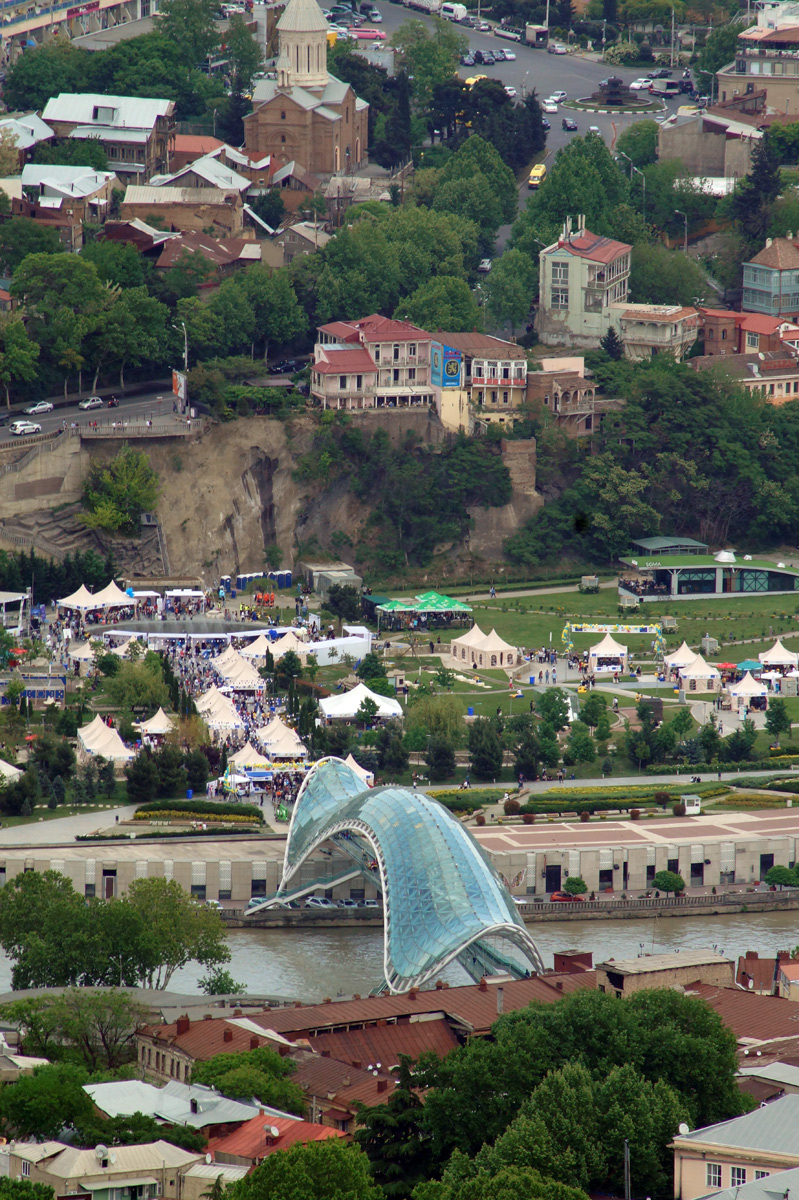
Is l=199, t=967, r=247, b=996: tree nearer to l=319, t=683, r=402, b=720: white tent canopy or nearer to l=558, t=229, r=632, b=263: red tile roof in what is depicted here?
l=319, t=683, r=402, b=720: white tent canopy

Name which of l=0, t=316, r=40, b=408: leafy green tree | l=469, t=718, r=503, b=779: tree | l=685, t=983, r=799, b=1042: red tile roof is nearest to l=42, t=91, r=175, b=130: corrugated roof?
l=0, t=316, r=40, b=408: leafy green tree

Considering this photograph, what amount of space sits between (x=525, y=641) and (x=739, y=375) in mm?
28399

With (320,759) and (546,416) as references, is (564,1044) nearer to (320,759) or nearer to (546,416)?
(320,759)

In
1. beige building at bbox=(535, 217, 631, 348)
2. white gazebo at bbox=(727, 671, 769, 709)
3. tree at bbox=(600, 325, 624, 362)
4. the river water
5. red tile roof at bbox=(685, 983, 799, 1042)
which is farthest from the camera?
beige building at bbox=(535, 217, 631, 348)

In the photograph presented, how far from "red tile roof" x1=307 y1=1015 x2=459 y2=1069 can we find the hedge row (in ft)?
88.1

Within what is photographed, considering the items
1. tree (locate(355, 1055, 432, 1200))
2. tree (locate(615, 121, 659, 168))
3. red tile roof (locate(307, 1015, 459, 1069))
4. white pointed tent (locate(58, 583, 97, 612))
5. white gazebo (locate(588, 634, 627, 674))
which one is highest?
tree (locate(615, 121, 659, 168))

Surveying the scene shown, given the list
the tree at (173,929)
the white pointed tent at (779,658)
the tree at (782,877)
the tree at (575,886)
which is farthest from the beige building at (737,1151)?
the white pointed tent at (779,658)

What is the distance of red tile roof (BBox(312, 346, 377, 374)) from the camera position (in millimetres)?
→ 135875

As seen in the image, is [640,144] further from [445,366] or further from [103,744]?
[103,744]

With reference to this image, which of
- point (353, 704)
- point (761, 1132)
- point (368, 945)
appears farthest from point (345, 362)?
point (761, 1132)

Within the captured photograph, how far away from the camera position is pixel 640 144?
538 feet

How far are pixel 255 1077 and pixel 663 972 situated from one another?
1495cm

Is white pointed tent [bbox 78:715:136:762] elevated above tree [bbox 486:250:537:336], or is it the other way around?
tree [bbox 486:250:537:336]

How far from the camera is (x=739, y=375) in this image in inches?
5704
